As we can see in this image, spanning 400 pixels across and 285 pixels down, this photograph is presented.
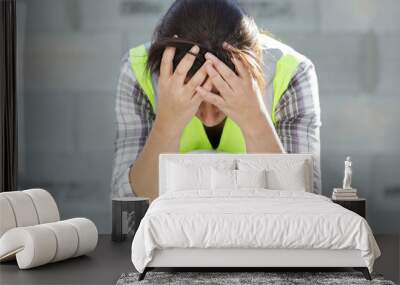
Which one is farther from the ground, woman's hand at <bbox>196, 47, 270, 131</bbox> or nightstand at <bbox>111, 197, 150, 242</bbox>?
woman's hand at <bbox>196, 47, 270, 131</bbox>

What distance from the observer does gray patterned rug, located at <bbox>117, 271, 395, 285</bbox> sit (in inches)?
194

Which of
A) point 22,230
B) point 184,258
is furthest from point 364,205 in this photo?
point 22,230

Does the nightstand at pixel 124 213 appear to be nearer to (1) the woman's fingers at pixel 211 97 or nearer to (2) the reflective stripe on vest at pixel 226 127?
(2) the reflective stripe on vest at pixel 226 127

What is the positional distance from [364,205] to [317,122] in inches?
38.4

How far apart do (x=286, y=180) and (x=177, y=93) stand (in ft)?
4.54

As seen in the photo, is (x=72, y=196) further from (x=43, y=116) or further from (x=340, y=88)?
(x=340, y=88)

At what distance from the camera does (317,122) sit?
7.22 m

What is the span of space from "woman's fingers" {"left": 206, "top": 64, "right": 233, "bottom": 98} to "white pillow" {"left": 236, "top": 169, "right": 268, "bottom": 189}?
902 mm

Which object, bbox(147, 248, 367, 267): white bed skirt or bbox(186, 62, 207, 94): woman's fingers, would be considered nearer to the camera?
bbox(147, 248, 367, 267): white bed skirt

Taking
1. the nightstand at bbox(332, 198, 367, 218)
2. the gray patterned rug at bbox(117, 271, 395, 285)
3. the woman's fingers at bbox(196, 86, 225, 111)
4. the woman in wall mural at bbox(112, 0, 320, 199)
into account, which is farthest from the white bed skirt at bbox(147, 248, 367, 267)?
the woman's fingers at bbox(196, 86, 225, 111)

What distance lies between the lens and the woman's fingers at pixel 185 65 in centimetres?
696

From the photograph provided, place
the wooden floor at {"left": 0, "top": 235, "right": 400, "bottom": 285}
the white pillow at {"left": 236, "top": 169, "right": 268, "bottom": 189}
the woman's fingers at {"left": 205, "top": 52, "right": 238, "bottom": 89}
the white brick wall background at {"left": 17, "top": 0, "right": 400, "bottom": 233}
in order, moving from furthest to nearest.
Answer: the white brick wall background at {"left": 17, "top": 0, "right": 400, "bottom": 233}, the woman's fingers at {"left": 205, "top": 52, "right": 238, "bottom": 89}, the white pillow at {"left": 236, "top": 169, "right": 268, "bottom": 189}, the wooden floor at {"left": 0, "top": 235, "right": 400, "bottom": 285}

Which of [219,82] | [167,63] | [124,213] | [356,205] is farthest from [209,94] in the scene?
[356,205]

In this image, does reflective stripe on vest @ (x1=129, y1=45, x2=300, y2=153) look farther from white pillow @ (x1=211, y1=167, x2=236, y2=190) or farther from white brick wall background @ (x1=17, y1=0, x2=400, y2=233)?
white pillow @ (x1=211, y1=167, x2=236, y2=190)
